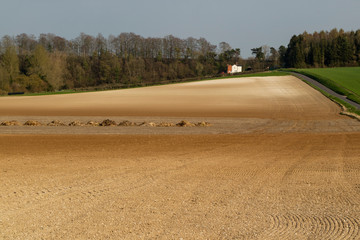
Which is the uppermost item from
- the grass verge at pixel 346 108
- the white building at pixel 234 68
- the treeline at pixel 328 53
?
the treeline at pixel 328 53

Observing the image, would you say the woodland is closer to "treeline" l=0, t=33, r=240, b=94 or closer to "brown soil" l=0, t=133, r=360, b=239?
"treeline" l=0, t=33, r=240, b=94

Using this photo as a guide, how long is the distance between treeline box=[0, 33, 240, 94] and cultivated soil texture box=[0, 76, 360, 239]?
66256 mm

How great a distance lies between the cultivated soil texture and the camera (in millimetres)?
8008

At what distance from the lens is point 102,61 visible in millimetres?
135000

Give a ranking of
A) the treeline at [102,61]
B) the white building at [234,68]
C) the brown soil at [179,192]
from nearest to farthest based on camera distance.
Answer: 1. the brown soil at [179,192]
2. the treeline at [102,61]
3. the white building at [234,68]

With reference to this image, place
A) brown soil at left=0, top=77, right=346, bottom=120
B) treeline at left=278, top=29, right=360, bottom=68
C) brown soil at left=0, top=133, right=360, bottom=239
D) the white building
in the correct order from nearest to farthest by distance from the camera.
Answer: brown soil at left=0, top=133, right=360, bottom=239, brown soil at left=0, top=77, right=346, bottom=120, treeline at left=278, top=29, right=360, bottom=68, the white building

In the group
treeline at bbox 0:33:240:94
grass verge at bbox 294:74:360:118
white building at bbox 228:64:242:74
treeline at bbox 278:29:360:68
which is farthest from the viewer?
white building at bbox 228:64:242:74

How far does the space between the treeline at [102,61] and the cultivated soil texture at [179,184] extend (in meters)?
66.3

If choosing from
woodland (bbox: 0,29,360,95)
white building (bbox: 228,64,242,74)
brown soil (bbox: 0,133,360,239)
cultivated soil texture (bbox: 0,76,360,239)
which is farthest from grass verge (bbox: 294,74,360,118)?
white building (bbox: 228,64,242,74)

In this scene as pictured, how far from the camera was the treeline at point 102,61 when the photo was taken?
99.1 m

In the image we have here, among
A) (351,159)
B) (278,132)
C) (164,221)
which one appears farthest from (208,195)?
(278,132)

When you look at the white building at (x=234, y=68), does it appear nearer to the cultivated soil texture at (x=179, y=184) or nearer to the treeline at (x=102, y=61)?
the treeline at (x=102, y=61)

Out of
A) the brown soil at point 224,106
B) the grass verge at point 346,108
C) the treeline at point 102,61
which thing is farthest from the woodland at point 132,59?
the grass verge at point 346,108

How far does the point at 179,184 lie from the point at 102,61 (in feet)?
424
